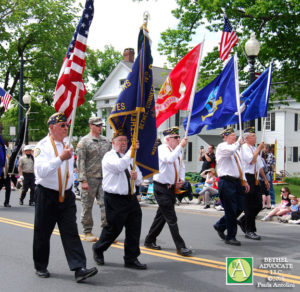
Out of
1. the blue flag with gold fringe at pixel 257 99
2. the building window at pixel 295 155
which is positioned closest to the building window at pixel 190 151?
the building window at pixel 295 155

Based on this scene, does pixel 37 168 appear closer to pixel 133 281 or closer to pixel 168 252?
pixel 133 281

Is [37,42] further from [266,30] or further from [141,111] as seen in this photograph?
[141,111]

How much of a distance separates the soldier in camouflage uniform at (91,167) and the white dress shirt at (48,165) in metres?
2.24

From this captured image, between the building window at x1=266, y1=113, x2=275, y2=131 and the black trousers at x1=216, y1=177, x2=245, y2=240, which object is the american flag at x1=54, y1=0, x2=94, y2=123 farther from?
the building window at x1=266, y1=113, x2=275, y2=131

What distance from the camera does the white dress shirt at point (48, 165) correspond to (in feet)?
17.5

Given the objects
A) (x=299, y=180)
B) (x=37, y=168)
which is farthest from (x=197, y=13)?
(x=37, y=168)

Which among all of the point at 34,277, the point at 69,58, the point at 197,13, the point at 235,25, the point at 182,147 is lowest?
the point at 34,277

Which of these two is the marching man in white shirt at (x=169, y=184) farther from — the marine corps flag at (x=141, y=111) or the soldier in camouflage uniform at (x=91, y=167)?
the soldier in camouflage uniform at (x=91, y=167)

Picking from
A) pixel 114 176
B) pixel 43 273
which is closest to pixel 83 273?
pixel 43 273

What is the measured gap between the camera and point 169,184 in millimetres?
7242

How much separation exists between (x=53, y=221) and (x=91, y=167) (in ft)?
7.84

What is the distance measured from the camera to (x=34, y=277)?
5852mm

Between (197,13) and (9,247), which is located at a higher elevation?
(197,13)

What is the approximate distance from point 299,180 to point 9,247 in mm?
23296
